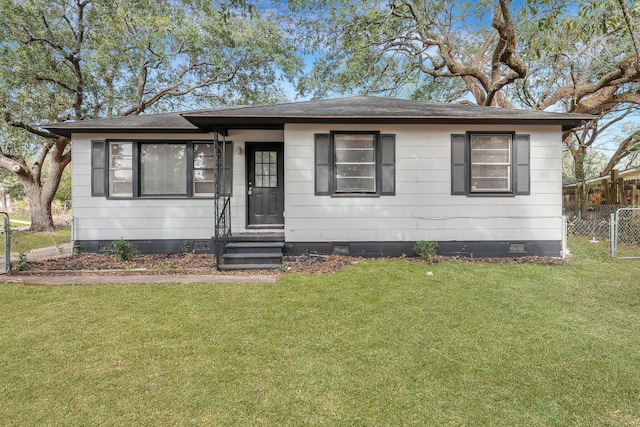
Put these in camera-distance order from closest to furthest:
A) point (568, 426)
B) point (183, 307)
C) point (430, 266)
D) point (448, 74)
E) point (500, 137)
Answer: point (568, 426) → point (183, 307) → point (430, 266) → point (500, 137) → point (448, 74)

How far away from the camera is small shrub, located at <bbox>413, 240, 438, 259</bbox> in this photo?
6199 mm

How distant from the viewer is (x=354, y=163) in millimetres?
6516

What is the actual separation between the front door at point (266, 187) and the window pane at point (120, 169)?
260 centimetres

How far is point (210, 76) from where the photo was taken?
45.8 ft

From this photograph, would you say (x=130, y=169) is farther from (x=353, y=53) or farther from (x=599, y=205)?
(x=599, y=205)

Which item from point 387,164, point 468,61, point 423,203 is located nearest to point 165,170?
point 387,164

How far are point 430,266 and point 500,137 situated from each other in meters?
3.11

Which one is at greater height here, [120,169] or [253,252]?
[120,169]

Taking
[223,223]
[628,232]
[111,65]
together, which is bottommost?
[628,232]

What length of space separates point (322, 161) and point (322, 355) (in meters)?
4.35

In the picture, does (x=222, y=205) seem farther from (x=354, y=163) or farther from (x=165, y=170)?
(x=354, y=163)

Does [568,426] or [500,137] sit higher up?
[500,137]

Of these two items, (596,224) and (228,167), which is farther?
(596,224)

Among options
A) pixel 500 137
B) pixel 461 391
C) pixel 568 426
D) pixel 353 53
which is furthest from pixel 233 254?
pixel 353 53
